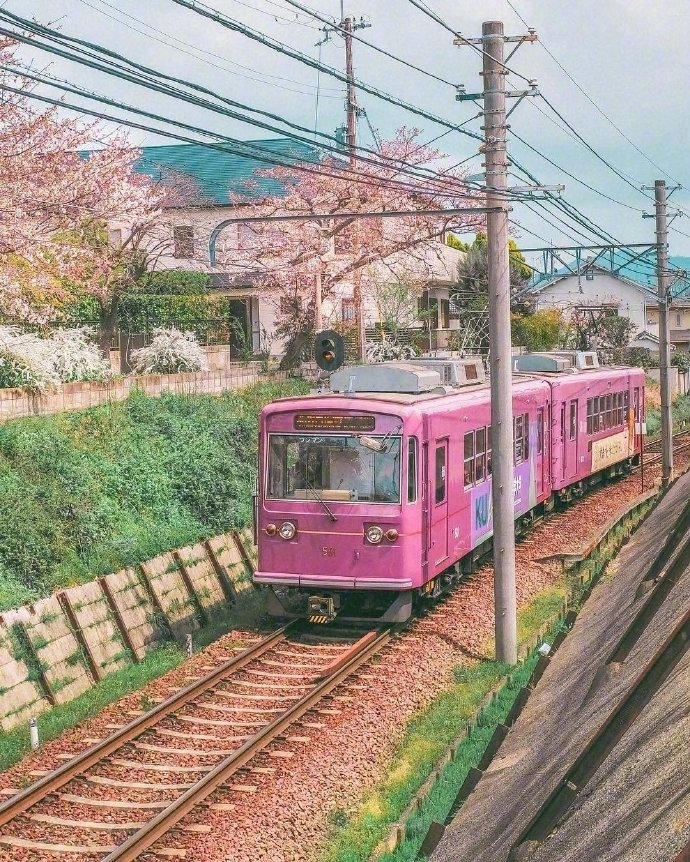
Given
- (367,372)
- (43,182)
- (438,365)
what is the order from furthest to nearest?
(43,182), (438,365), (367,372)

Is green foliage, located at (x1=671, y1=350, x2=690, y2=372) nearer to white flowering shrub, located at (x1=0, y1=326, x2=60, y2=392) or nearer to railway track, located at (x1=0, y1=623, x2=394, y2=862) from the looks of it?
white flowering shrub, located at (x1=0, y1=326, x2=60, y2=392)

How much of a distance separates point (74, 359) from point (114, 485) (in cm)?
368

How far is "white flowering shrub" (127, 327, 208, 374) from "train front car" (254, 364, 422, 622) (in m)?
11.3

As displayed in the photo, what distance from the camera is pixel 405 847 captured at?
26.7ft

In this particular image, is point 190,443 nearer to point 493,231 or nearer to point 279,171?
point 493,231

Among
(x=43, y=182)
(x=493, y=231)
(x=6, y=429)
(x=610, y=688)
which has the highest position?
(x=43, y=182)

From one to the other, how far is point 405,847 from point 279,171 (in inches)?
1087

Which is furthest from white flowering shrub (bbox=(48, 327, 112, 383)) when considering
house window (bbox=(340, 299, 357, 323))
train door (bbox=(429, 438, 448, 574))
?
house window (bbox=(340, 299, 357, 323))

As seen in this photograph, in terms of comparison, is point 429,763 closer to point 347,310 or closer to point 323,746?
point 323,746

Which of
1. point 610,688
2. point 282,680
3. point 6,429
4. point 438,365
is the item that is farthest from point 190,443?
point 610,688

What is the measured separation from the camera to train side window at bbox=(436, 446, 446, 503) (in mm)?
14252

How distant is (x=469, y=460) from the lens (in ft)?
51.9

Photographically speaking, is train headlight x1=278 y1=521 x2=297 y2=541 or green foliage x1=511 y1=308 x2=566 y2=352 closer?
train headlight x1=278 y1=521 x2=297 y2=541

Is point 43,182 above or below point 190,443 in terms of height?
above
